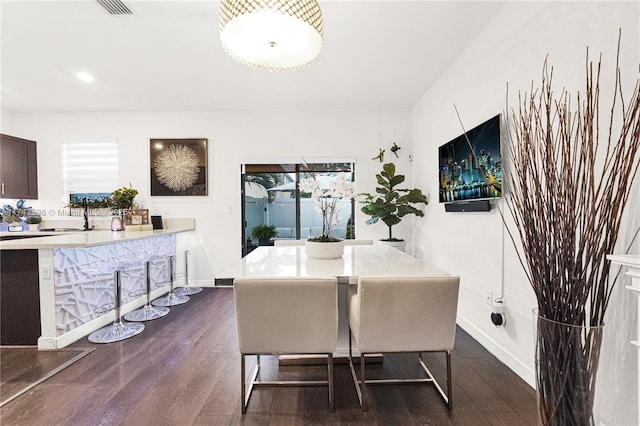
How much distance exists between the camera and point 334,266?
2107 millimetres

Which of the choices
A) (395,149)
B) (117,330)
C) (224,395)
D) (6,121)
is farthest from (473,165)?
(6,121)

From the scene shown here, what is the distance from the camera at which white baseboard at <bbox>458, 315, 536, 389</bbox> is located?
2109mm

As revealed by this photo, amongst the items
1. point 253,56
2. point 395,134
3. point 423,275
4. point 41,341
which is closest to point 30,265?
point 41,341

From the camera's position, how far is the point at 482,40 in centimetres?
271

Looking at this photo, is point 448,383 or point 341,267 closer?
point 448,383

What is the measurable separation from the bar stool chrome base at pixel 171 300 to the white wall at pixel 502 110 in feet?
10.4

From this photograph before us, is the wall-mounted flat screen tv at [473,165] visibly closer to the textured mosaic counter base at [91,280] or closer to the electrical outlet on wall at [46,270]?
the textured mosaic counter base at [91,280]

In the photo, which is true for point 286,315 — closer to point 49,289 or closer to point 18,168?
point 49,289

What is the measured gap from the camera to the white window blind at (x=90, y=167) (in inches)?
192

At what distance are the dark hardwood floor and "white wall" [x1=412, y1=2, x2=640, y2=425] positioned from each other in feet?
1.14

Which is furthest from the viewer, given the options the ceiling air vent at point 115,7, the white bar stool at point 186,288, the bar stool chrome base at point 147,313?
the white bar stool at point 186,288

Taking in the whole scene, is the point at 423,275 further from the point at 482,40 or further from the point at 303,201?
the point at 303,201

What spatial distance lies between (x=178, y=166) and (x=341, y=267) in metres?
3.69

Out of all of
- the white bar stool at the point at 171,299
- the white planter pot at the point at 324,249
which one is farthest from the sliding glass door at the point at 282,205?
the white planter pot at the point at 324,249
